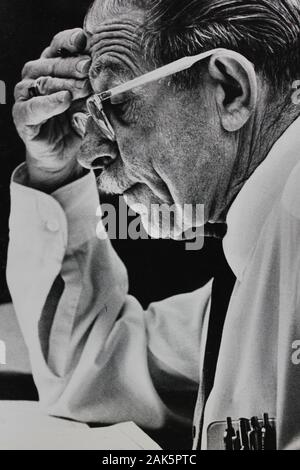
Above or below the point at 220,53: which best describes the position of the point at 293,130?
below

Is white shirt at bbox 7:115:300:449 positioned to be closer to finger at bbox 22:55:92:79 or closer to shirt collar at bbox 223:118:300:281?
shirt collar at bbox 223:118:300:281

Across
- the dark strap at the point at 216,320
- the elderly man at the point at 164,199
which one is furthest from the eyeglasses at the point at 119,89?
the dark strap at the point at 216,320

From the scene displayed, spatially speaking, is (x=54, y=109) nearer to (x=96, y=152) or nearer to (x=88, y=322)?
(x=96, y=152)

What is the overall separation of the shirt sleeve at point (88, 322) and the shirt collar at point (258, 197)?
0.36 ft

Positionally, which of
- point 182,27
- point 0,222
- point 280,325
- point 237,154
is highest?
point 182,27

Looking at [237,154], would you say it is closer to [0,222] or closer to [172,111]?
[172,111]

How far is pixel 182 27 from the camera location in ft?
5.09

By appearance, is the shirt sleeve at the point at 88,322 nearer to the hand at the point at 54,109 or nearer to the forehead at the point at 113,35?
the hand at the point at 54,109

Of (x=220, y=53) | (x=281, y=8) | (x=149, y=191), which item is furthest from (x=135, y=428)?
(x=281, y=8)

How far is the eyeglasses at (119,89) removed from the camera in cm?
156

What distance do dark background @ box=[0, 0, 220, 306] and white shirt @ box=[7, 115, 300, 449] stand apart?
0.02m

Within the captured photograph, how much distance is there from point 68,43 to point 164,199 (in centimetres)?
42

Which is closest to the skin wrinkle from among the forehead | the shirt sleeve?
Answer: the forehead

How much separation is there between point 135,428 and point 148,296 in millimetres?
309
